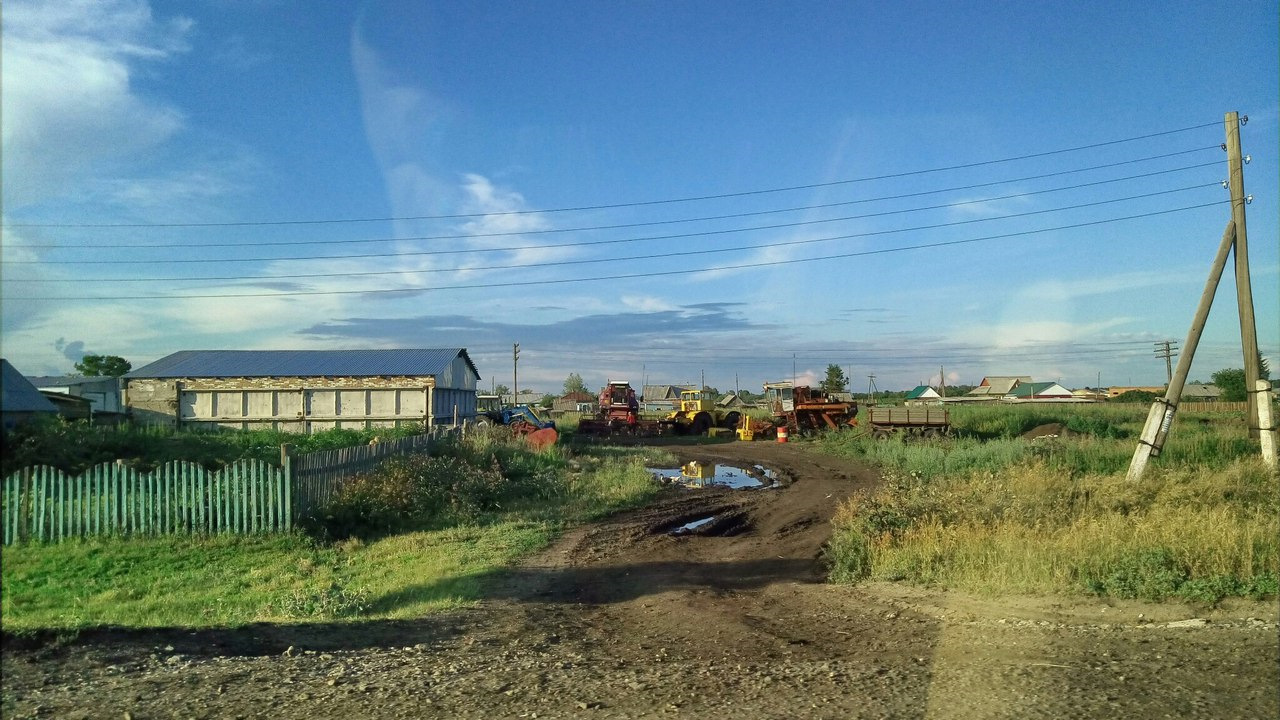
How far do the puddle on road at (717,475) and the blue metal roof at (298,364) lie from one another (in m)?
13.9

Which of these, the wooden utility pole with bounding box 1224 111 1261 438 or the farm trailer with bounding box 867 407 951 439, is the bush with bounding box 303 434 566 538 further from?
the farm trailer with bounding box 867 407 951 439

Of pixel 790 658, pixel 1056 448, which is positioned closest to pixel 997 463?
pixel 1056 448

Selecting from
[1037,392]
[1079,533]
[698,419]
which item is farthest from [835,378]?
[1079,533]

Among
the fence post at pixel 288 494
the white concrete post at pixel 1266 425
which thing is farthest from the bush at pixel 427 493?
the white concrete post at pixel 1266 425

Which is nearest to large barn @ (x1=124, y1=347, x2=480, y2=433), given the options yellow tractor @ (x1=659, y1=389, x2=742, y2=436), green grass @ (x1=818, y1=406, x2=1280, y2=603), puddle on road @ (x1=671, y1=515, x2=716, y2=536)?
yellow tractor @ (x1=659, y1=389, x2=742, y2=436)

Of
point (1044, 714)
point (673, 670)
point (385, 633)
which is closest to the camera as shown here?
point (1044, 714)

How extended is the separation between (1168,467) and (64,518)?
19.4 meters

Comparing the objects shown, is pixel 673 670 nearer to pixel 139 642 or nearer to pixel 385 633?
pixel 385 633

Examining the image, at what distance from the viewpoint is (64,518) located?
12820 mm

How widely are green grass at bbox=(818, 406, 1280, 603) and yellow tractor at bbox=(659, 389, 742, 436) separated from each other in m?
27.0

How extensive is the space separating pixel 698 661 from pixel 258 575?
280 inches

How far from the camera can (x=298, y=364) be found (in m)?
37.5

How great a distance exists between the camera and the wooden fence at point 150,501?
1280 centimetres

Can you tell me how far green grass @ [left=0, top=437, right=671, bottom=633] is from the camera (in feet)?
29.2
